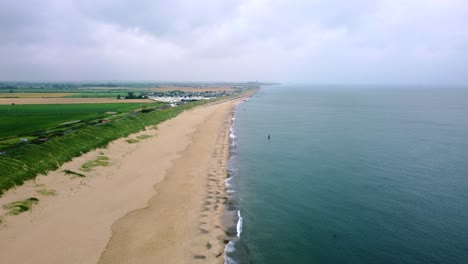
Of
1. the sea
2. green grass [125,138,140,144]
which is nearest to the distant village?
green grass [125,138,140,144]

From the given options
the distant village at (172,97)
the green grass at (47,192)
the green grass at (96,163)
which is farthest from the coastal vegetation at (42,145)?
the distant village at (172,97)

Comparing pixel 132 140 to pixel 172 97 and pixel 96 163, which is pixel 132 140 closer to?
pixel 96 163

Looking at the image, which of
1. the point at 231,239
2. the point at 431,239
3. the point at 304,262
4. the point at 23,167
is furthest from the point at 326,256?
the point at 23,167

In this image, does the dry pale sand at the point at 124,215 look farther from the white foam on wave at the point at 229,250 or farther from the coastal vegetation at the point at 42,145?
the coastal vegetation at the point at 42,145

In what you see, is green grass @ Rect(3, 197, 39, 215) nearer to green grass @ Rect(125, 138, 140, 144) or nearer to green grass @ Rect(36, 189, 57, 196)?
green grass @ Rect(36, 189, 57, 196)

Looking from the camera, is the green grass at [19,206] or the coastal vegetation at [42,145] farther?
the coastal vegetation at [42,145]

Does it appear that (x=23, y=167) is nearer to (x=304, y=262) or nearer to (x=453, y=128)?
(x=304, y=262)

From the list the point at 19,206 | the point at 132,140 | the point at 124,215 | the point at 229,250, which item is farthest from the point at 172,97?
the point at 229,250
